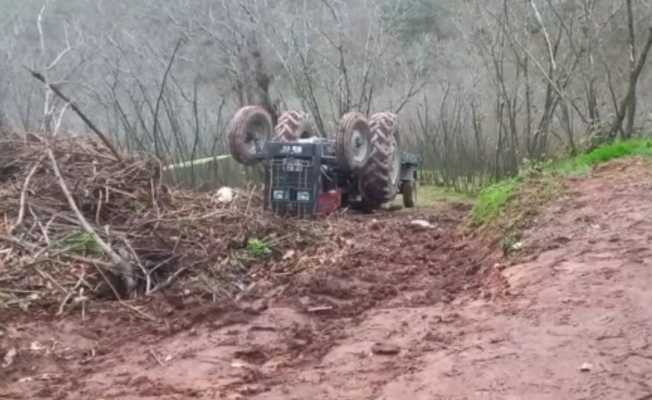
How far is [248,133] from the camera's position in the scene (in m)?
10.9

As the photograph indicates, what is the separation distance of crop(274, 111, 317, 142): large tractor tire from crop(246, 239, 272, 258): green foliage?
3.39 meters

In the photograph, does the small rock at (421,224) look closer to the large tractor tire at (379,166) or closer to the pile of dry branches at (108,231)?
the large tractor tire at (379,166)

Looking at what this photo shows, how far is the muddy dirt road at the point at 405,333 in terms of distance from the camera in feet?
13.5

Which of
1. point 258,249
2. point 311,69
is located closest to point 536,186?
point 258,249

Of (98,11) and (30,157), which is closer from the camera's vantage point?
(30,157)

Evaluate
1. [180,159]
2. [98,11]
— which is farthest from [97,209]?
[98,11]

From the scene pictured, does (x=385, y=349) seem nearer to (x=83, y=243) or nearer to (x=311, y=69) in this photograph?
(x=83, y=243)

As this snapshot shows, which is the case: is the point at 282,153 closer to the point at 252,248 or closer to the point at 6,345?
the point at 252,248

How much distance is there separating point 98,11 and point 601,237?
20.1 m

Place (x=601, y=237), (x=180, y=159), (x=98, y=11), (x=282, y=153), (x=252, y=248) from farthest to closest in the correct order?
(x=98, y=11)
(x=180, y=159)
(x=282, y=153)
(x=252, y=248)
(x=601, y=237)

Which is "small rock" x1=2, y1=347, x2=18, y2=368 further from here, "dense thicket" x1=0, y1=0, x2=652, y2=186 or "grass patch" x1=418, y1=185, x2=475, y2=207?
"dense thicket" x1=0, y1=0, x2=652, y2=186

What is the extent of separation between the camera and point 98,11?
23859 mm

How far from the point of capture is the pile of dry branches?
6723 millimetres

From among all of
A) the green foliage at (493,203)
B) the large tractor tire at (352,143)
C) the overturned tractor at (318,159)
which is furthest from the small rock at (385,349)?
the large tractor tire at (352,143)
